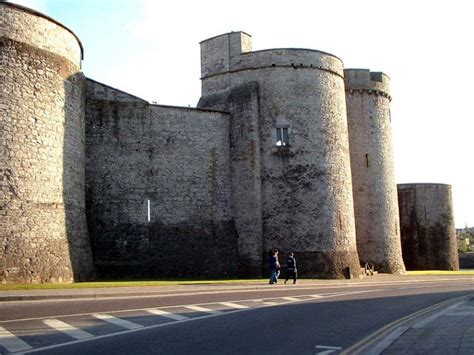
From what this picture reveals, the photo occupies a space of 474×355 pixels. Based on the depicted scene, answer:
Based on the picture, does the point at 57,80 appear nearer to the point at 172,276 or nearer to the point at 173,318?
the point at 172,276

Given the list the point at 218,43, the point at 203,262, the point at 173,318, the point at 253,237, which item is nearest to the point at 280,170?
the point at 253,237

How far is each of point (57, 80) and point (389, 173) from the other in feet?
77.1

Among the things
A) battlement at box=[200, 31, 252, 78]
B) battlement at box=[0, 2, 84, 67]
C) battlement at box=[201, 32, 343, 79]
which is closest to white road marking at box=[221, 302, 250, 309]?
battlement at box=[0, 2, 84, 67]

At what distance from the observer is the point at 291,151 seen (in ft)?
96.9

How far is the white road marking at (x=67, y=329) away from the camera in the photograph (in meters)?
9.19

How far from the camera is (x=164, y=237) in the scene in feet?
87.8

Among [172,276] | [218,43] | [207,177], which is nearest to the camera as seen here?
[172,276]

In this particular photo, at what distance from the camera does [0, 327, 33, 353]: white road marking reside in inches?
317

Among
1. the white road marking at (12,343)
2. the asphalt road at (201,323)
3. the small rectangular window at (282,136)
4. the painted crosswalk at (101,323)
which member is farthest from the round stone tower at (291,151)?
the white road marking at (12,343)

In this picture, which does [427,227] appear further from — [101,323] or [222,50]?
[101,323]

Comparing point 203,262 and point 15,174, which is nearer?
point 15,174

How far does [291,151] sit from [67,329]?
21009mm

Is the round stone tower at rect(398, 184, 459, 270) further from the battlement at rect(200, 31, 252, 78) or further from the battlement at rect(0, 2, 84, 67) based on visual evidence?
the battlement at rect(0, 2, 84, 67)

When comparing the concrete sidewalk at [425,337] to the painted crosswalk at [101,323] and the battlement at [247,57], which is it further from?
the battlement at [247,57]
